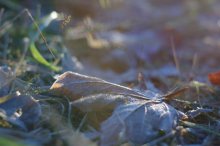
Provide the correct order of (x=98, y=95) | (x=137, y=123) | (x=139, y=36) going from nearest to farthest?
(x=137, y=123) → (x=98, y=95) → (x=139, y=36)

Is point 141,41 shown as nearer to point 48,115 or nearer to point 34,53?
point 34,53

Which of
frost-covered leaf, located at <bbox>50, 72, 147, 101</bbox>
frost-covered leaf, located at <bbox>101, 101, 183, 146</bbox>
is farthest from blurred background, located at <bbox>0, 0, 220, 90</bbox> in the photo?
frost-covered leaf, located at <bbox>101, 101, 183, 146</bbox>

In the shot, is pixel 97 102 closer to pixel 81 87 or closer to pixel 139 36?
pixel 81 87

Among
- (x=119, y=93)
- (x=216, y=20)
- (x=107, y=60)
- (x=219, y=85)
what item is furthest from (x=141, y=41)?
(x=119, y=93)

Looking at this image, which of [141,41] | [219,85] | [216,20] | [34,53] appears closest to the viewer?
[34,53]

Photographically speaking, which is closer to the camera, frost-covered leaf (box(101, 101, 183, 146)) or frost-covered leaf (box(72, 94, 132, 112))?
frost-covered leaf (box(101, 101, 183, 146))

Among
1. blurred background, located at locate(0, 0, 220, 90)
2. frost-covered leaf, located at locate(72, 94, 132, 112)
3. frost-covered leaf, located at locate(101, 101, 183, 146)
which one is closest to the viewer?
frost-covered leaf, located at locate(101, 101, 183, 146)

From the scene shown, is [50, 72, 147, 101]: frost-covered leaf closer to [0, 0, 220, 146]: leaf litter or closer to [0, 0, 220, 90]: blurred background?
[0, 0, 220, 146]: leaf litter

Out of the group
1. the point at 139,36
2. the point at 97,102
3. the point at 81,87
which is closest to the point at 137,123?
the point at 97,102
